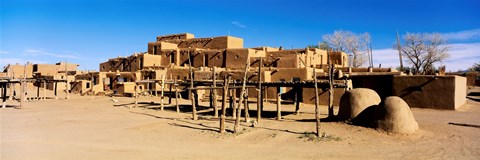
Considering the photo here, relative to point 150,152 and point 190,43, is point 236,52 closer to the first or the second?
point 190,43

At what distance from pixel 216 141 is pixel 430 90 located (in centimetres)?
1697

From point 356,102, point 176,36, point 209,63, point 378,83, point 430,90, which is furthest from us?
point 176,36

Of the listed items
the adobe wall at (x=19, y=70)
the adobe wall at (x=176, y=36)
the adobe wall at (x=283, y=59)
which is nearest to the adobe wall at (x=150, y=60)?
the adobe wall at (x=176, y=36)

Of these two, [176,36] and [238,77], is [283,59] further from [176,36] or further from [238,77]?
[176,36]

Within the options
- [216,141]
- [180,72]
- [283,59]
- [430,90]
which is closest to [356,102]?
[216,141]

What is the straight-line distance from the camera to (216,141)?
12.9m

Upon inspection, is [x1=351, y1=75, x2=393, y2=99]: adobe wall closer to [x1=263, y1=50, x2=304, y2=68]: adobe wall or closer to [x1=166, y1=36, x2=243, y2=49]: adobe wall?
[x1=263, y1=50, x2=304, y2=68]: adobe wall

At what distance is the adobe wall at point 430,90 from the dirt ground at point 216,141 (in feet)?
14.9

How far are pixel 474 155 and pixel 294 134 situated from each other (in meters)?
5.90

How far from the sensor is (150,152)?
423 inches

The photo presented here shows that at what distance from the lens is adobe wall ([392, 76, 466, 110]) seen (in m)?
22.7

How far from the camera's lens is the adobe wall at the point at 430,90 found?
2266cm

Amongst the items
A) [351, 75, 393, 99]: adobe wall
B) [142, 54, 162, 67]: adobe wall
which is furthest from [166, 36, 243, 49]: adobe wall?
[351, 75, 393, 99]: adobe wall

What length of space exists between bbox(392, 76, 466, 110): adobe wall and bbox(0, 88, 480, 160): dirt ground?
14.9ft
